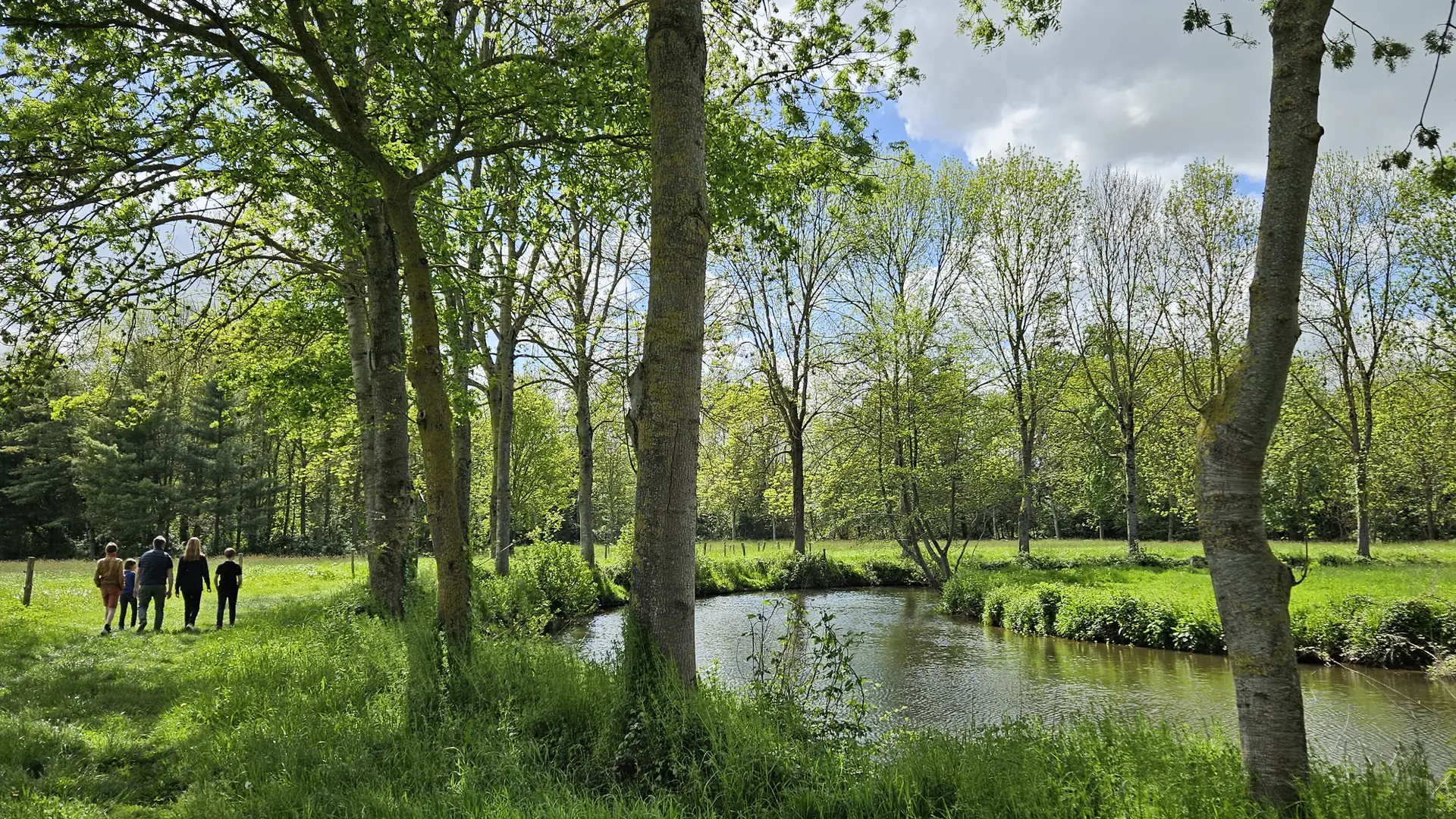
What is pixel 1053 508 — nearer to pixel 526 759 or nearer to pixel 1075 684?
pixel 1075 684

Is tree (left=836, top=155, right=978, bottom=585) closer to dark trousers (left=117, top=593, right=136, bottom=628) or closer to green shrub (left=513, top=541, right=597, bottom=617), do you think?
green shrub (left=513, top=541, right=597, bottom=617)

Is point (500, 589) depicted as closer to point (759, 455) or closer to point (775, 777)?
point (775, 777)

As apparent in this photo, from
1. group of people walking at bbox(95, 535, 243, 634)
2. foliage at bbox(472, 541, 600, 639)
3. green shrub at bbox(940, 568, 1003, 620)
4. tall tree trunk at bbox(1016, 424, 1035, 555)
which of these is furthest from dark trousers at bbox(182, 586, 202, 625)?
tall tree trunk at bbox(1016, 424, 1035, 555)

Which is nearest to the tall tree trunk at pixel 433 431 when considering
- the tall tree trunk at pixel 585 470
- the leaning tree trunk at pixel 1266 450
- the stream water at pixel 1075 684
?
the stream water at pixel 1075 684

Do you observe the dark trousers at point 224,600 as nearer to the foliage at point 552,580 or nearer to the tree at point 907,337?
the foliage at point 552,580

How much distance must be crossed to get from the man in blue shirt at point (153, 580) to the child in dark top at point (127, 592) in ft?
0.41

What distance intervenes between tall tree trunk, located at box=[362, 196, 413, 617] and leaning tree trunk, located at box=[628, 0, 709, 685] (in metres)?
5.42

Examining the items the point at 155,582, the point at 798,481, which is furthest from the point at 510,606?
the point at 798,481

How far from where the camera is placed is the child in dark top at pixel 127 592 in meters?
12.4

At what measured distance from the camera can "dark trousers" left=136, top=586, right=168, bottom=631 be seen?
1220cm

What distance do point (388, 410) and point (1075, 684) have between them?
10.9 meters

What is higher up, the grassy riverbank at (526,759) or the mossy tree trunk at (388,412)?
the mossy tree trunk at (388,412)

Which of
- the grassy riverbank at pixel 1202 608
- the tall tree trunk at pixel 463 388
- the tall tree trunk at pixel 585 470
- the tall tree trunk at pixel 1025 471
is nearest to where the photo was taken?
the grassy riverbank at pixel 1202 608

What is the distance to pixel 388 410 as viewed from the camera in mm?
Answer: 9281
